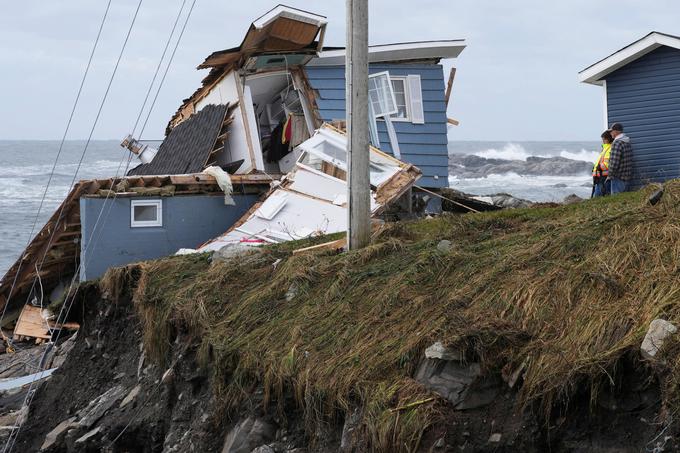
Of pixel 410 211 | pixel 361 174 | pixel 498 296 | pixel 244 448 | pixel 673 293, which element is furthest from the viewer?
pixel 410 211

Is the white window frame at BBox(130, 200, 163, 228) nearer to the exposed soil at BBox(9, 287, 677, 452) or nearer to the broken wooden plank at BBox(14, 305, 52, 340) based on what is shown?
the broken wooden plank at BBox(14, 305, 52, 340)

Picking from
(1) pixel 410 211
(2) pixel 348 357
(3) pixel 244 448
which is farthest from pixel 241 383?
(1) pixel 410 211

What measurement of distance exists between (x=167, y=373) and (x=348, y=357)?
10.3ft

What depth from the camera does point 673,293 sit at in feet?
22.7

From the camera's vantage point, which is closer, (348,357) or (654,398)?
(654,398)

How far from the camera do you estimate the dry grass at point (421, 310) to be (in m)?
7.07

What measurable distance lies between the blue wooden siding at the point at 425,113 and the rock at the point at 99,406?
10.2 meters

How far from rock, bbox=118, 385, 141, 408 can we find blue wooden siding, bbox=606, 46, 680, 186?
461 inches

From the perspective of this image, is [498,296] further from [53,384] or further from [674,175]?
[674,175]

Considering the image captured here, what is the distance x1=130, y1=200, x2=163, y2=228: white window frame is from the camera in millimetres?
18156

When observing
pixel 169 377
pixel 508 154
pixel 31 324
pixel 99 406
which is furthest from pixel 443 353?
pixel 508 154

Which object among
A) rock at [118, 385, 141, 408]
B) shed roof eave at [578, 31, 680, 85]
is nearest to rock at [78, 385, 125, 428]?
rock at [118, 385, 141, 408]

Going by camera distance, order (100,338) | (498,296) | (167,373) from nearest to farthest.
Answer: (498,296)
(167,373)
(100,338)

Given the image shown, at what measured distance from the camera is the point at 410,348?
791 cm
